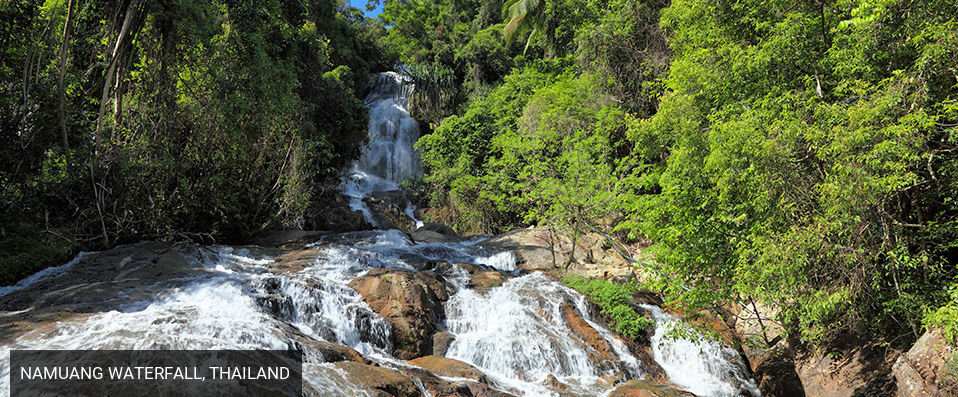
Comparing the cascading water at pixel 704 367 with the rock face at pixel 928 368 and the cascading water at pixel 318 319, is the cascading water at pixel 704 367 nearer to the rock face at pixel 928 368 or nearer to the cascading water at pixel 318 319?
the cascading water at pixel 318 319

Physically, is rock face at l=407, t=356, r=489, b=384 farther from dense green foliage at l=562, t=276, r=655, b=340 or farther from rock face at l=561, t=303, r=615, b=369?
dense green foliage at l=562, t=276, r=655, b=340

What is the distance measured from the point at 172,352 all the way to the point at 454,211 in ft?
50.0

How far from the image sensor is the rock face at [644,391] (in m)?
6.43

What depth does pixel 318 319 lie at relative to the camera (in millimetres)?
7215

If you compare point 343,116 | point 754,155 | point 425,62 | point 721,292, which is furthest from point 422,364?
point 425,62

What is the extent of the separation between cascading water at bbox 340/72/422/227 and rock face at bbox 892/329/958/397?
1764 cm

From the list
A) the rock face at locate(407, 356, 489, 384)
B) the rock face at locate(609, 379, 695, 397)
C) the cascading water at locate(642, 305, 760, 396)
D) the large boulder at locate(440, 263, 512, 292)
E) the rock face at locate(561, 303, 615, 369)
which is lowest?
the cascading water at locate(642, 305, 760, 396)

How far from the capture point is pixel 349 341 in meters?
7.11

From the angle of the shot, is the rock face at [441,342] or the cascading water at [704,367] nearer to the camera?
the rock face at [441,342]

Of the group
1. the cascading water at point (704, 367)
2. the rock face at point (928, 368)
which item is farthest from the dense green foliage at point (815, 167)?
the cascading water at point (704, 367)

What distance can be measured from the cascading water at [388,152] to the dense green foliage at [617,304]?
40.1 feet

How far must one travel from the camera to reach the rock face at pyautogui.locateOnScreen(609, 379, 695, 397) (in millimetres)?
6426

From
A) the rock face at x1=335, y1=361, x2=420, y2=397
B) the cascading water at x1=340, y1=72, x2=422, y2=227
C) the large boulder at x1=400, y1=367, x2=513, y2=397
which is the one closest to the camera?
the rock face at x1=335, y1=361, x2=420, y2=397

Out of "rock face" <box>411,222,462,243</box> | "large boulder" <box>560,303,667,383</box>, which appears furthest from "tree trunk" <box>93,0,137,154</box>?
"large boulder" <box>560,303,667,383</box>
